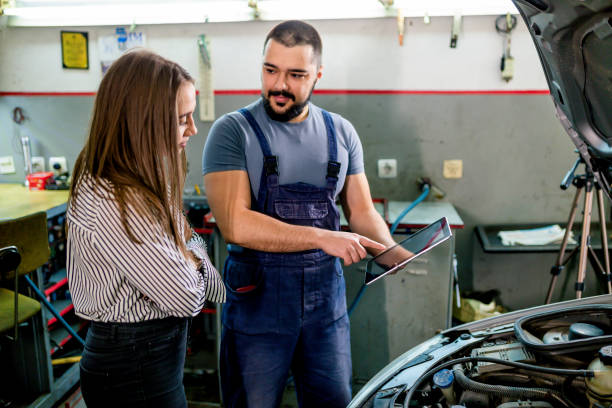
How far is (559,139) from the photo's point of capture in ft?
9.77

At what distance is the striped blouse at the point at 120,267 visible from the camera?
1.16 meters

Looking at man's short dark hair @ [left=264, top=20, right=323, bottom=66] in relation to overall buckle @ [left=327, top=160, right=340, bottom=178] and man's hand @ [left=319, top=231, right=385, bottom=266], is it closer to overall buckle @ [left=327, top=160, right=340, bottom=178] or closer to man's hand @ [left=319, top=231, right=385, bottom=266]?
overall buckle @ [left=327, top=160, right=340, bottom=178]

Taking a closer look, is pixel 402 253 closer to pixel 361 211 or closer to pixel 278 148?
pixel 361 211

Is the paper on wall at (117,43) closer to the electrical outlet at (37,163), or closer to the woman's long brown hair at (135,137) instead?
the electrical outlet at (37,163)

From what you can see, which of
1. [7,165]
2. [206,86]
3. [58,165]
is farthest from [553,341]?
[7,165]

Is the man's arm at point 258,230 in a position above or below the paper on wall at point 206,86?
below

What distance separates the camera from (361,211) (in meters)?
1.95

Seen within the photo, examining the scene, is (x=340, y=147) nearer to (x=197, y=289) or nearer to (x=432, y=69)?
(x=197, y=289)

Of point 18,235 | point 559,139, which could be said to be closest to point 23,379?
point 18,235

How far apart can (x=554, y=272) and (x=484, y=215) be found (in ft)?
1.85

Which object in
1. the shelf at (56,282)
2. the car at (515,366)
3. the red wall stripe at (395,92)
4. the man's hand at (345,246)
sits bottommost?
the shelf at (56,282)

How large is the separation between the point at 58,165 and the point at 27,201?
0.53m

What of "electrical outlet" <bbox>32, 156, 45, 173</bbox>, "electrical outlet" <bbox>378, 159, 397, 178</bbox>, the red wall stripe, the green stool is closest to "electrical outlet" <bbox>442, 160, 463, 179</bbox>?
"electrical outlet" <bbox>378, 159, 397, 178</bbox>

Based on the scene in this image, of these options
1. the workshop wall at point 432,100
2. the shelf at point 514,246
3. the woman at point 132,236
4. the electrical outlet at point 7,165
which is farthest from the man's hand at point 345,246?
the electrical outlet at point 7,165
